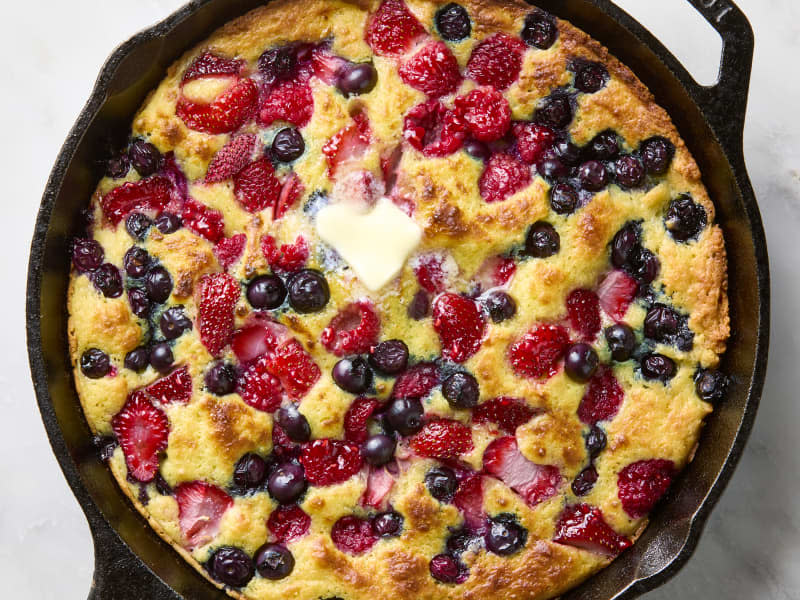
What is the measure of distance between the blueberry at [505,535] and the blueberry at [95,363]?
4.37 ft

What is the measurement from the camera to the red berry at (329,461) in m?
2.73

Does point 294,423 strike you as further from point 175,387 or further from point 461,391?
point 461,391

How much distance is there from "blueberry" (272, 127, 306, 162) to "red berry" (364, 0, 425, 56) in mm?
393

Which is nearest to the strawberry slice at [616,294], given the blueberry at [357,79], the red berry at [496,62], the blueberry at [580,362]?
the blueberry at [580,362]

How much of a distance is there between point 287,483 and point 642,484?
3.76 ft

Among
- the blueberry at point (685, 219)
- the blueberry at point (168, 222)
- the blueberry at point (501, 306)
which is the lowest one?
the blueberry at point (501, 306)

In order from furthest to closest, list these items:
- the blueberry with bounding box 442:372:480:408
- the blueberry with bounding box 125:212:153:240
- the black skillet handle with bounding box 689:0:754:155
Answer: the blueberry with bounding box 125:212:153:240 → the blueberry with bounding box 442:372:480:408 → the black skillet handle with bounding box 689:0:754:155

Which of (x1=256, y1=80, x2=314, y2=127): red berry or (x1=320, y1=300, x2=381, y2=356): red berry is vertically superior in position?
(x1=256, y1=80, x2=314, y2=127): red berry

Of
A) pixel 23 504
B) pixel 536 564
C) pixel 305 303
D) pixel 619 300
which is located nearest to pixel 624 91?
pixel 619 300

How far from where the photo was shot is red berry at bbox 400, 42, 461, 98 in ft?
9.04

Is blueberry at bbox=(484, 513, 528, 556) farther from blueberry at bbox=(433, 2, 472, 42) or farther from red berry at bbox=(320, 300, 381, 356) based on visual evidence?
blueberry at bbox=(433, 2, 472, 42)

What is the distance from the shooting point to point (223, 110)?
276cm

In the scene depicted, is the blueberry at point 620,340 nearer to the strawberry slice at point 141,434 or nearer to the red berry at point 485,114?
the red berry at point 485,114

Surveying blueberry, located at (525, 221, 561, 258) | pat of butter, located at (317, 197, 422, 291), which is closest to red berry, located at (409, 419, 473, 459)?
pat of butter, located at (317, 197, 422, 291)
